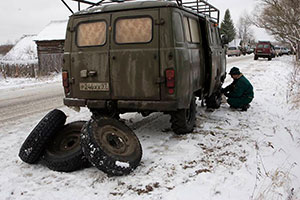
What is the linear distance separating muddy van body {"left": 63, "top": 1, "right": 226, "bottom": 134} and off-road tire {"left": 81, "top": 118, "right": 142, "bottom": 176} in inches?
26.2

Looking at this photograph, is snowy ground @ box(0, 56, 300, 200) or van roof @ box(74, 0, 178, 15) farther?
van roof @ box(74, 0, 178, 15)

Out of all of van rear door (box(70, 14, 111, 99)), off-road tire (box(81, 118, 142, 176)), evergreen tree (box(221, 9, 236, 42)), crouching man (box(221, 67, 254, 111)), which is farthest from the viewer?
evergreen tree (box(221, 9, 236, 42))

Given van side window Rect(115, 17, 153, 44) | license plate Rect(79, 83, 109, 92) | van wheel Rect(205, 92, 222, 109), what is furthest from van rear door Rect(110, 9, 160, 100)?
van wheel Rect(205, 92, 222, 109)

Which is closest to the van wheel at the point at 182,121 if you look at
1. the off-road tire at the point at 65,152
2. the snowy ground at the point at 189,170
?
the snowy ground at the point at 189,170

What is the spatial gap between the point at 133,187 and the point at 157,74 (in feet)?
6.42

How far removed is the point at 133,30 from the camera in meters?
4.91

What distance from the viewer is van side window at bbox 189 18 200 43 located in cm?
566

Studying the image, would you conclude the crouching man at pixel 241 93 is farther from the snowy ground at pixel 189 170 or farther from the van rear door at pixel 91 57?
the van rear door at pixel 91 57

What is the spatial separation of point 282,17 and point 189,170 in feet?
110

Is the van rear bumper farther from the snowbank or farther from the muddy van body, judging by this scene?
the snowbank

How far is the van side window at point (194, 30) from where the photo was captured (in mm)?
5657

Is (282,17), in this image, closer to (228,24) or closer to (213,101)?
(213,101)

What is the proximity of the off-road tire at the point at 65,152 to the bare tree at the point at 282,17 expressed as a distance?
27.8 meters

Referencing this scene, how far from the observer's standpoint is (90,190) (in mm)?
3490
